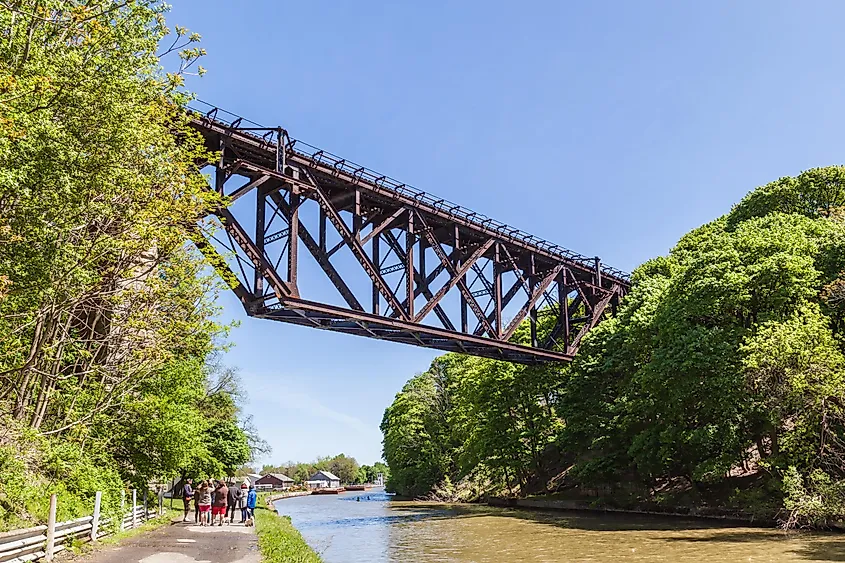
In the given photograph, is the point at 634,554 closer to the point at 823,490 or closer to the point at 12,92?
the point at 823,490

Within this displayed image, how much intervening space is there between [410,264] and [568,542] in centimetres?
1309

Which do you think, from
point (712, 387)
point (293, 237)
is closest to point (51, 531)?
point (293, 237)

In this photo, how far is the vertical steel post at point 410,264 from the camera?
2991cm

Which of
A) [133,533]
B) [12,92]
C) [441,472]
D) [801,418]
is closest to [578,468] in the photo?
[801,418]

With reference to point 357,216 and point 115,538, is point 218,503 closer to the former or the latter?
point 115,538

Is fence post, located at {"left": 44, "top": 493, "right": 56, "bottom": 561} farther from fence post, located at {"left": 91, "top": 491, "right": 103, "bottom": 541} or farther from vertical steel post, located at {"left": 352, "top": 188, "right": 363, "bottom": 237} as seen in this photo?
vertical steel post, located at {"left": 352, "top": 188, "right": 363, "bottom": 237}

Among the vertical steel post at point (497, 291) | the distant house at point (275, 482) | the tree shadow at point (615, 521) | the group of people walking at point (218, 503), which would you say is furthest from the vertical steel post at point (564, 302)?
the distant house at point (275, 482)

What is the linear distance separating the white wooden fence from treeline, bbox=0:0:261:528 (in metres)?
0.59

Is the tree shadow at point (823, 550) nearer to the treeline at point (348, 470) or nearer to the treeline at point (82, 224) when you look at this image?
the treeline at point (82, 224)

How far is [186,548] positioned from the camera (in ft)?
60.0

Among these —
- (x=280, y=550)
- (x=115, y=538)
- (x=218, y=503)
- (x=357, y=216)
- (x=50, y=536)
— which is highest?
(x=357, y=216)

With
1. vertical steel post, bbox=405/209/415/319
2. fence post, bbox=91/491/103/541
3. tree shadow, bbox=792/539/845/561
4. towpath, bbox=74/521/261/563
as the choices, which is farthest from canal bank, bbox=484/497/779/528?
fence post, bbox=91/491/103/541

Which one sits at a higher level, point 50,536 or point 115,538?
point 50,536

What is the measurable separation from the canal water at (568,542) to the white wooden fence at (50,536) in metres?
7.47
